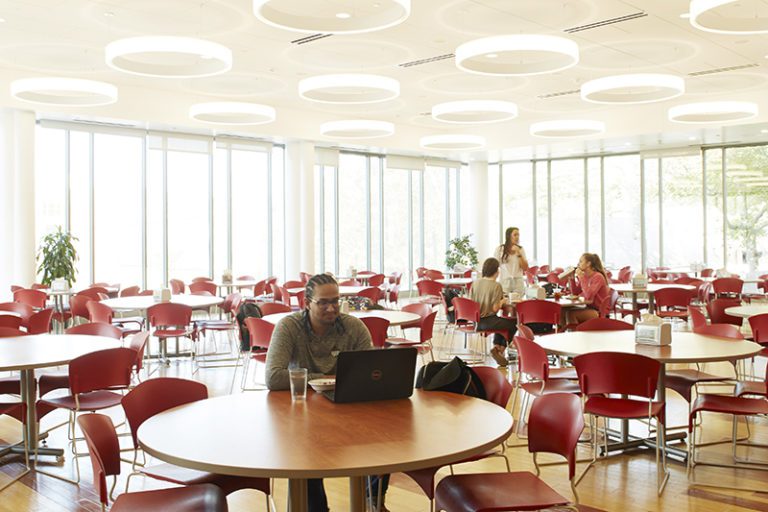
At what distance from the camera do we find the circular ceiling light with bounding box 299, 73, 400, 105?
1008cm

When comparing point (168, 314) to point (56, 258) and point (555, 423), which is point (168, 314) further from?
point (555, 423)

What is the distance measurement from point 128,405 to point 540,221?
56.8 feet

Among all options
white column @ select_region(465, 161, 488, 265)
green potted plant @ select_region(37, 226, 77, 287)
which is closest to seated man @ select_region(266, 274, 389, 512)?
green potted plant @ select_region(37, 226, 77, 287)

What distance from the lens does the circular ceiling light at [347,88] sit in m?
10.1

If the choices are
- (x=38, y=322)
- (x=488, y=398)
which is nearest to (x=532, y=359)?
(x=488, y=398)

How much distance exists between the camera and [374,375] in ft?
10.5

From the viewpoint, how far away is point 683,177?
674 inches

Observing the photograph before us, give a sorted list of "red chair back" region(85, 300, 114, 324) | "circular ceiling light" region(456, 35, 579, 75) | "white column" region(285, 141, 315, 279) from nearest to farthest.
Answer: "red chair back" region(85, 300, 114, 324) < "circular ceiling light" region(456, 35, 579, 75) < "white column" region(285, 141, 315, 279)

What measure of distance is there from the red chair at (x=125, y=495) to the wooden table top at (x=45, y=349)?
69.0 inches

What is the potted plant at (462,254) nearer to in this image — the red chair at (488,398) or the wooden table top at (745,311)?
the wooden table top at (745,311)

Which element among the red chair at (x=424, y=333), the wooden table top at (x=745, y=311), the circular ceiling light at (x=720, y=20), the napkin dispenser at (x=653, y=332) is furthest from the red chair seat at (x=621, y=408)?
the circular ceiling light at (x=720, y=20)

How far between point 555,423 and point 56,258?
10.7 metres

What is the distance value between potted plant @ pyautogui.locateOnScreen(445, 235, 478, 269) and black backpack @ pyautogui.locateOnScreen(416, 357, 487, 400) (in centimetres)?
1462

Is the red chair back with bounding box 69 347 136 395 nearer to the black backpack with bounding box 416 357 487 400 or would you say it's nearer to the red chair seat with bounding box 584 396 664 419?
the black backpack with bounding box 416 357 487 400
